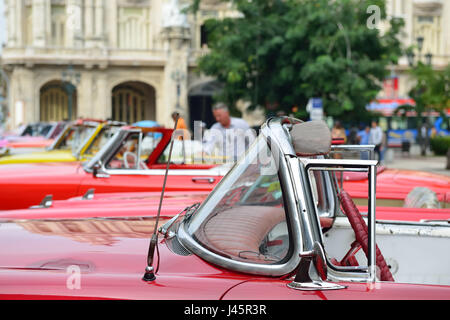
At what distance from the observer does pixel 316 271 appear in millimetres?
2498

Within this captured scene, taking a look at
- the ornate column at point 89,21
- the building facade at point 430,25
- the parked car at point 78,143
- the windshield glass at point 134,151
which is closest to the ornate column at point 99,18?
the ornate column at point 89,21

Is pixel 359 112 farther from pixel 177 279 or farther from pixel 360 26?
pixel 177 279

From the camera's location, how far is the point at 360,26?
74.8ft

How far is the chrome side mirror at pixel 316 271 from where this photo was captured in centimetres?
238

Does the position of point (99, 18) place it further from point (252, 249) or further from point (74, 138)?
point (252, 249)

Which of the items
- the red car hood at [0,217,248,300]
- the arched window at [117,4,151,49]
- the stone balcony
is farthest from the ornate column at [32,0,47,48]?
the red car hood at [0,217,248,300]

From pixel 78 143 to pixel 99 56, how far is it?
38053 millimetres

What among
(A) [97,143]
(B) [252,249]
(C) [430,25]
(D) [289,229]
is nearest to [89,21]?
(C) [430,25]

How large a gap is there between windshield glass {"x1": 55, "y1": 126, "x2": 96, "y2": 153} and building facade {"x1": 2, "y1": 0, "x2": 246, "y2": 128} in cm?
3470

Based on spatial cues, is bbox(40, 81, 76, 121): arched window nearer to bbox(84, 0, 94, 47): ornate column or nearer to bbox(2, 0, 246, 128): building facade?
bbox(2, 0, 246, 128): building facade

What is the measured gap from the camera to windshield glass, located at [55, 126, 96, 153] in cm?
1070

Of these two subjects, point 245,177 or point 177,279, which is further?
point 245,177
